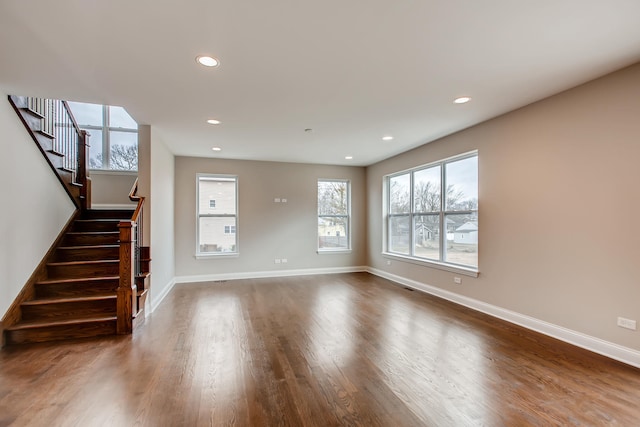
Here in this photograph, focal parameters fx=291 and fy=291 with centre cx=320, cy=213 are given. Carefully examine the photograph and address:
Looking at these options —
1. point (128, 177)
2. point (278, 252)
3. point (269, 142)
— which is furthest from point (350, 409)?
point (128, 177)

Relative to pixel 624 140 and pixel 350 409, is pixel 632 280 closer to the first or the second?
pixel 624 140

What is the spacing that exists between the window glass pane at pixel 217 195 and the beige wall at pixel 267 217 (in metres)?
0.17

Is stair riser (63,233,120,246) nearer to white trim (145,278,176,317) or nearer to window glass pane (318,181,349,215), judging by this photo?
white trim (145,278,176,317)

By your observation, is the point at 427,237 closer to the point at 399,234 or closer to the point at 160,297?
the point at 399,234

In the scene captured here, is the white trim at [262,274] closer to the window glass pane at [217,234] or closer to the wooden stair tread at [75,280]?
the window glass pane at [217,234]

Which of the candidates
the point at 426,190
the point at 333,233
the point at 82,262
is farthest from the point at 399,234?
the point at 82,262

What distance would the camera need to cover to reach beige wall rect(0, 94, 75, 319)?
2952 millimetres

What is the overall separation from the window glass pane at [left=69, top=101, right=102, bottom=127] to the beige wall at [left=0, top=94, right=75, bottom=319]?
2.74 m

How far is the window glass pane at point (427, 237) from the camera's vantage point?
503 centimetres

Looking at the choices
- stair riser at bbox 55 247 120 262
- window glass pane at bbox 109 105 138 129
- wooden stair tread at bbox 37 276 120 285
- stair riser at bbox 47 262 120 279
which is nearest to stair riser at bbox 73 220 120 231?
stair riser at bbox 55 247 120 262

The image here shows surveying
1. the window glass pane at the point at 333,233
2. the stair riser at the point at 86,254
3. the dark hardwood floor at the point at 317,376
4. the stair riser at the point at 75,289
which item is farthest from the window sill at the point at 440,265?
the stair riser at the point at 86,254

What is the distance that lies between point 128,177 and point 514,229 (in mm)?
6633

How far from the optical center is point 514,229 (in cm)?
360

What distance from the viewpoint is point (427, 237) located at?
17.3 feet
